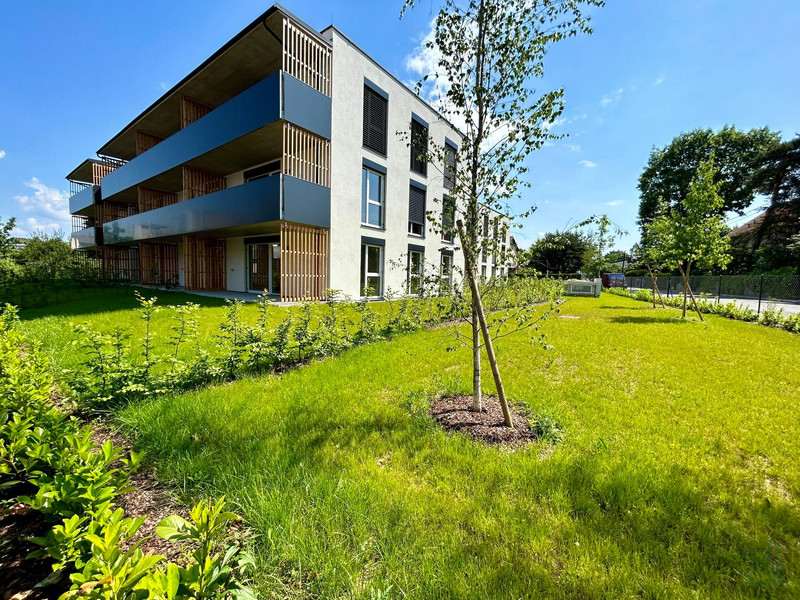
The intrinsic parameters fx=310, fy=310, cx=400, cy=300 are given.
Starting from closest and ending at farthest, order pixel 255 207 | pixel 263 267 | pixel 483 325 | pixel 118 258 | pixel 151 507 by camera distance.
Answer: pixel 151 507 < pixel 483 325 < pixel 255 207 < pixel 263 267 < pixel 118 258

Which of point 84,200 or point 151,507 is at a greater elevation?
point 84,200

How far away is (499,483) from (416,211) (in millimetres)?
16230

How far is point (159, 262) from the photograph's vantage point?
19.8m

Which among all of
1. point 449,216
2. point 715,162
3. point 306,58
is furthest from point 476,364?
point 715,162

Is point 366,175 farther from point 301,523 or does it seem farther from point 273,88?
point 301,523

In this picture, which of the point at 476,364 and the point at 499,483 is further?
the point at 476,364

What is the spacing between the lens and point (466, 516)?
190cm

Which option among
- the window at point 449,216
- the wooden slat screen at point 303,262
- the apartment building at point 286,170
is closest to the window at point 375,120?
the apartment building at point 286,170

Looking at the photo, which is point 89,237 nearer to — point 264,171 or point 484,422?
point 264,171

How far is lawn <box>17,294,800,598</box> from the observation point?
154 centimetres

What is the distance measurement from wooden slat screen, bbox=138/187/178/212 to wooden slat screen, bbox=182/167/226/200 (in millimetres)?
6463

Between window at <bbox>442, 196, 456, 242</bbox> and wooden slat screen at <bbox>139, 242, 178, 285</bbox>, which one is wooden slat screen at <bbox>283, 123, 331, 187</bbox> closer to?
window at <bbox>442, 196, 456, 242</bbox>

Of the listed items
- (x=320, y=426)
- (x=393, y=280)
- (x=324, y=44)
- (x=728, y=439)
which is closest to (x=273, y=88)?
(x=324, y=44)

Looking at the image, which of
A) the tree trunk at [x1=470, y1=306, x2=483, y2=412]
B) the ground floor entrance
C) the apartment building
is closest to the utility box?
the apartment building
